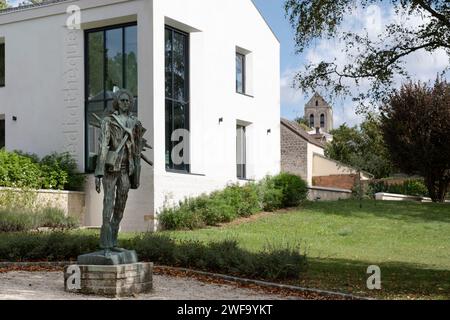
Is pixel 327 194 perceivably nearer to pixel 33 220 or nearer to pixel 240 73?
pixel 240 73

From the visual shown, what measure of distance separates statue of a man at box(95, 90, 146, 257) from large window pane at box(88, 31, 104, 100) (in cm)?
1168

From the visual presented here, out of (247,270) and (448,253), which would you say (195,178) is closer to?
(448,253)

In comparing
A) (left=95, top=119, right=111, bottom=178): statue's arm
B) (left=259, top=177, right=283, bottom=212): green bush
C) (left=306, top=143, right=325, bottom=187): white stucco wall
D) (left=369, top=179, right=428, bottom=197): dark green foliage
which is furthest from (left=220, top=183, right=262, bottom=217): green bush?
(left=306, top=143, right=325, bottom=187): white stucco wall

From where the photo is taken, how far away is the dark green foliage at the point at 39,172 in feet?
64.2

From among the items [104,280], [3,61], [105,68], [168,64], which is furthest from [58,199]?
[104,280]

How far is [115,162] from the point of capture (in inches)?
384

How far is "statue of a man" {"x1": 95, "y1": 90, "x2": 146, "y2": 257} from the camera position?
9742 millimetres

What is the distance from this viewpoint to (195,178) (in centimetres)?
2184

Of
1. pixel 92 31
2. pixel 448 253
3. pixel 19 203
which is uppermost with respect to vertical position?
pixel 92 31

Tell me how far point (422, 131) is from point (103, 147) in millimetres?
22906

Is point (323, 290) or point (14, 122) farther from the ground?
point (14, 122)

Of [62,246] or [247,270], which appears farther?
Answer: [62,246]

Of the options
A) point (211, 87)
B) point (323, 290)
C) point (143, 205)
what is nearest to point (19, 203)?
point (143, 205)

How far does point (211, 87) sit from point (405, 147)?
11440 millimetres
